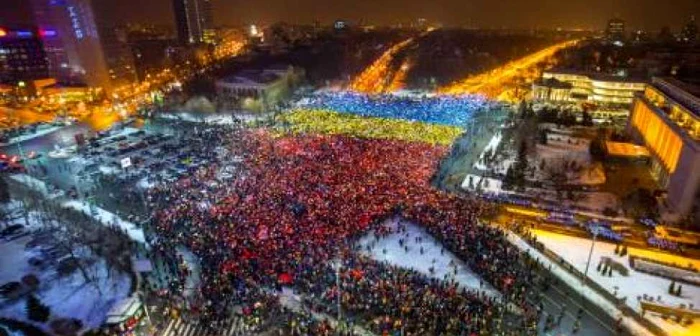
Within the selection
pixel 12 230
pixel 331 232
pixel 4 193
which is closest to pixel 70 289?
pixel 12 230

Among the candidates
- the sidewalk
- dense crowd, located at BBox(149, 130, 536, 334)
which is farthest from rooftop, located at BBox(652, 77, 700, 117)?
the sidewalk

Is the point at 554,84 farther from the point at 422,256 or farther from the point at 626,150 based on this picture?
the point at 422,256

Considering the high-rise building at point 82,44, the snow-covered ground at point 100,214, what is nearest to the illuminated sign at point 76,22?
the high-rise building at point 82,44

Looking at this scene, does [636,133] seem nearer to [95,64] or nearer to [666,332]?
[666,332]

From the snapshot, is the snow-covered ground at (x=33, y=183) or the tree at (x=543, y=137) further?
the tree at (x=543, y=137)

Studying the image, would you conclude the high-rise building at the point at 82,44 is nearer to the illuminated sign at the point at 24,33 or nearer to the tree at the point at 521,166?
the illuminated sign at the point at 24,33

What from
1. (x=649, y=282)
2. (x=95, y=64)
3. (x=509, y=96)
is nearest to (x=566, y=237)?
(x=649, y=282)
